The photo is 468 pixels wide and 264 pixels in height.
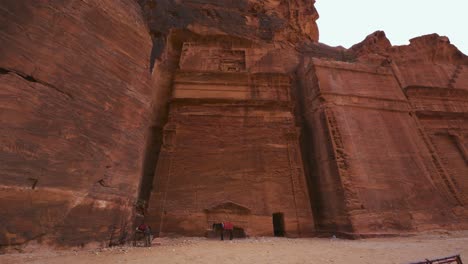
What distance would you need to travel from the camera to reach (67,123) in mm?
5754

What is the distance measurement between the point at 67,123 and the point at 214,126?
5875 mm

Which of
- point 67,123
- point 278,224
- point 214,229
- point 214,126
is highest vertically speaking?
point 214,126

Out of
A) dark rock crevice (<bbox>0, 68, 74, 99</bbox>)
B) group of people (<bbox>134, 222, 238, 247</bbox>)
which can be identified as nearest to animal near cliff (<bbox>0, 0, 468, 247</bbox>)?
dark rock crevice (<bbox>0, 68, 74, 99</bbox>)

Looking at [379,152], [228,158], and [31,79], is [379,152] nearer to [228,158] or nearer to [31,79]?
[228,158]

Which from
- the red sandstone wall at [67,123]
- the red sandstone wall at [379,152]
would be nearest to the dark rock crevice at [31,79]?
the red sandstone wall at [67,123]

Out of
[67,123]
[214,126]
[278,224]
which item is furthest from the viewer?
[214,126]

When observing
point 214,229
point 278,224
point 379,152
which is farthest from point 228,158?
point 379,152

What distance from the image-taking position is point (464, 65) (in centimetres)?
1588

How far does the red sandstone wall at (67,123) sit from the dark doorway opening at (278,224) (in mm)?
5334

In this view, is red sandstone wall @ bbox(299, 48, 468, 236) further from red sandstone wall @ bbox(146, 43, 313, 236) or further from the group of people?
the group of people

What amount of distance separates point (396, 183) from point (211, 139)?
7340 mm

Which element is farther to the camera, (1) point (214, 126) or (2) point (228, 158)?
(1) point (214, 126)

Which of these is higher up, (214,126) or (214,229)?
(214,126)

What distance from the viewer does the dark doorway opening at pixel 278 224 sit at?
30.3 ft
